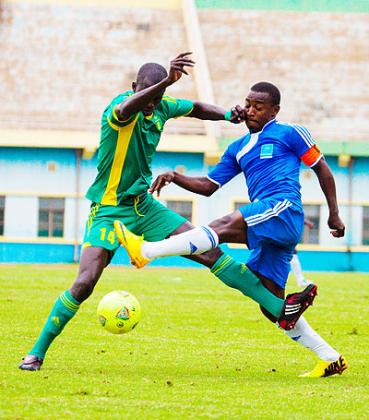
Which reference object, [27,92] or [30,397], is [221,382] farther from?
[27,92]

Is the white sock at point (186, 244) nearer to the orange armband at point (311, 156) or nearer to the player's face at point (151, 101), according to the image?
the orange armband at point (311, 156)

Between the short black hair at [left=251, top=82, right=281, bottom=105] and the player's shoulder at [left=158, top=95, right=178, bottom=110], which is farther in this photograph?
the player's shoulder at [left=158, top=95, right=178, bottom=110]

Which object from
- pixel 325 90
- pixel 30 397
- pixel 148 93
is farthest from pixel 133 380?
pixel 325 90

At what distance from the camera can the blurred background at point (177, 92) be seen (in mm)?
39625

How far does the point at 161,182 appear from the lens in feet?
31.0

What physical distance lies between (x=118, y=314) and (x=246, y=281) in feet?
3.58

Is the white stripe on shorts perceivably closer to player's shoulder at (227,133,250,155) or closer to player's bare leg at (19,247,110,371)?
player's shoulder at (227,133,250,155)

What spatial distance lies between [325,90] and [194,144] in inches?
244

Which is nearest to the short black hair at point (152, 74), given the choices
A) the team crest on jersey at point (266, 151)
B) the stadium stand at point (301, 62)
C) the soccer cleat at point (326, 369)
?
the team crest on jersey at point (266, 151)

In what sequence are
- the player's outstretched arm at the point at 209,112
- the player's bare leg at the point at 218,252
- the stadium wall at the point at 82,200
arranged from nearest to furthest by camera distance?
the player's bare leg at the point at 218,252 → the player's outstretched arm at the point at 209,112 → the stadium wall at the point at 82,200

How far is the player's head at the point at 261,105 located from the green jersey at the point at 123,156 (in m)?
0.79

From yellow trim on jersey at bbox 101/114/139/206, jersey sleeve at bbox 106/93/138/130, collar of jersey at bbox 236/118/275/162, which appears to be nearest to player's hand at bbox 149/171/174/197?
yellow trim on jersey at bbox 101/114/139/206

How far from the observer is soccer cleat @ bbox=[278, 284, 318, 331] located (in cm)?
930

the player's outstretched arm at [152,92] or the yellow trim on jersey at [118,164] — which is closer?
the player's outstretched arm at [152,92]
